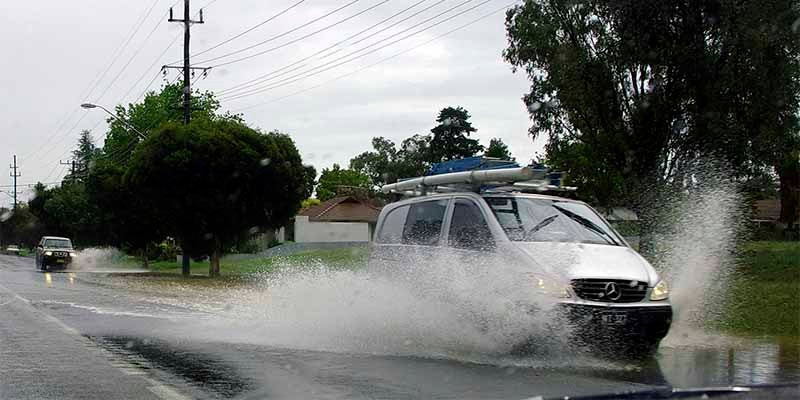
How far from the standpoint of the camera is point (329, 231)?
73.5 m

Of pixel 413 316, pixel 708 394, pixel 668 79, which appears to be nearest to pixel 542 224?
pixel 413 316

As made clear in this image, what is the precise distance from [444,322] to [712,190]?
11.7 m

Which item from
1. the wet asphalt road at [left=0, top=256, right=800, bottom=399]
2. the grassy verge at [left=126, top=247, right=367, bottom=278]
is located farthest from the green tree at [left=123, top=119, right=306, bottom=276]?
the wet asphalt road at [left=0, top=256, right=800, bottom=399]

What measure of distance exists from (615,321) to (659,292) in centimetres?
72

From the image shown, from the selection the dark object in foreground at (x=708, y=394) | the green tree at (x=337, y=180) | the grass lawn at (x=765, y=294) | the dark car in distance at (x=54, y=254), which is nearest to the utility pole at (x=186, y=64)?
the dark car in distance at (x=54, y=254)

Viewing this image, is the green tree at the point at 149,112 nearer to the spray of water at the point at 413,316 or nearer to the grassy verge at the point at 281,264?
the grassy verge at the point at 281,264

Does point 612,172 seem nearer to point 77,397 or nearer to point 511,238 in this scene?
point 511,238

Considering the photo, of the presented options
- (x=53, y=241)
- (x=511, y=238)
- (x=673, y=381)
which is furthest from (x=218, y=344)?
(x=53, y=241)

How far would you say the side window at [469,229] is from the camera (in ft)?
33.9

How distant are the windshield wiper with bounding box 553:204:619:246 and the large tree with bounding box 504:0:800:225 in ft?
43.8

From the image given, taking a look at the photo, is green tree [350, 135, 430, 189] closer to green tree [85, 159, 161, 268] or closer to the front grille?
green tree [85, 159, 161, 268]

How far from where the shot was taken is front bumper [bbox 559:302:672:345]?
909 cm

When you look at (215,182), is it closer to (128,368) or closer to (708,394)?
(128,368)

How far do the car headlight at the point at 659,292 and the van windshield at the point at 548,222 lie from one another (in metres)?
0.98
